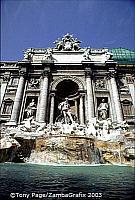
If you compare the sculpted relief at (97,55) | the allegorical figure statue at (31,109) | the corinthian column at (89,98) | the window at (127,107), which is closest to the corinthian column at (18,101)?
the allegorical figure statue at (31,109)

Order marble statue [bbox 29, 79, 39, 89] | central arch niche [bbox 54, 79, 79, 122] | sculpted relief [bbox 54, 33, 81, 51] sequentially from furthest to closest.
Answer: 1. sculpted relief [bbox 54, 33, 81, 51]
2. marble statue [bbox 29, 79, 39, 89]
3. central arch niche [bbox 54, 79, 79, 122]

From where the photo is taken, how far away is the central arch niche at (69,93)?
23.6 m

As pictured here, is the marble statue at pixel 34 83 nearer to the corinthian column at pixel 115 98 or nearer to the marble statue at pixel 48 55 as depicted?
the marble statue at pixel 48 55

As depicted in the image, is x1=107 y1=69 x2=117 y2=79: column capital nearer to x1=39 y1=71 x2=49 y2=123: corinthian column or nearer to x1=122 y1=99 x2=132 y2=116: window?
x1=122 y1=99 x2=132 y2=116: window

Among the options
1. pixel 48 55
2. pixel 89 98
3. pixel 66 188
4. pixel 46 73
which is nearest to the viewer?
pixel 66 188

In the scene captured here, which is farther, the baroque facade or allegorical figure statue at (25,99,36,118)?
the baroque facade

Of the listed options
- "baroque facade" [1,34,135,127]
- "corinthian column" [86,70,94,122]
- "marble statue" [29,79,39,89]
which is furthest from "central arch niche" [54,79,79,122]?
"marble statue" [29,79,39,89]

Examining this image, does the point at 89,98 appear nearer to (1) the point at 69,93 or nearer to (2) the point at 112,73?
(1) the point at 69,93

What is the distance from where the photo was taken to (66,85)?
2525 cm

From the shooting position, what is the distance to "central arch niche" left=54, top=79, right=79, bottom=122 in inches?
931

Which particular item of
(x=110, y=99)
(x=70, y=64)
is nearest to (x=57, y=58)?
(x=70, y=64)

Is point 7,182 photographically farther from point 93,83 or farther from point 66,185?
point 93,83

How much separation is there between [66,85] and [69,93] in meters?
1.09

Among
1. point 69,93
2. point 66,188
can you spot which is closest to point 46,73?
point 69,93
